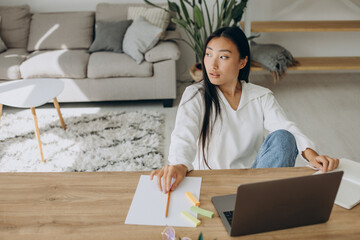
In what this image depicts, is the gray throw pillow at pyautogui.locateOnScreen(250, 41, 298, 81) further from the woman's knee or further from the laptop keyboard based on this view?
the laptop keyboard

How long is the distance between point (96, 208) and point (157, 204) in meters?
0.17

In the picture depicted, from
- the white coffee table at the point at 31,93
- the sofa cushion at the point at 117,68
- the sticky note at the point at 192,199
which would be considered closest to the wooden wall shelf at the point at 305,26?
the sofa cushion at the point at 117,68

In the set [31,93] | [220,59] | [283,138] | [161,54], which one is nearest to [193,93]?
[220,59]

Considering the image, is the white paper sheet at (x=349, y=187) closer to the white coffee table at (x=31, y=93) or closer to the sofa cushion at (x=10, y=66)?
the white coffee table at (x=31, y=93)

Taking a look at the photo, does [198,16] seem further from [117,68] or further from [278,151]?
[278,151]

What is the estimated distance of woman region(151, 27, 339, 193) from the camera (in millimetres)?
1241

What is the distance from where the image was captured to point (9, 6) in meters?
3.59

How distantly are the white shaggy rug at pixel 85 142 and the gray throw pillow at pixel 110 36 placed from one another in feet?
2.26

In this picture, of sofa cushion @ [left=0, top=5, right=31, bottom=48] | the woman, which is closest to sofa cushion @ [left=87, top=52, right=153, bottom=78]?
sofa cushion @ [left=0, top=5, right=31, bottom=48]

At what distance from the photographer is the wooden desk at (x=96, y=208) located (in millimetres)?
863

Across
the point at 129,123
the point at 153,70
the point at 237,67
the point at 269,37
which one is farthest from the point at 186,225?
the point at 269,37

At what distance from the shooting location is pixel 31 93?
98.3 inches

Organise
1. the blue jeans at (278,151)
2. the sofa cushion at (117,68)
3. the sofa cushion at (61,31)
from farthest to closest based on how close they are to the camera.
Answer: the sofa cushion at (61,31) < the sofa cushion at (117,68) < the blue jeans at (278,151)

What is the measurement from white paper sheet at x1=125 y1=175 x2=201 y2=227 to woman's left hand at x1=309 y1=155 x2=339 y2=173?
1.28 feet
